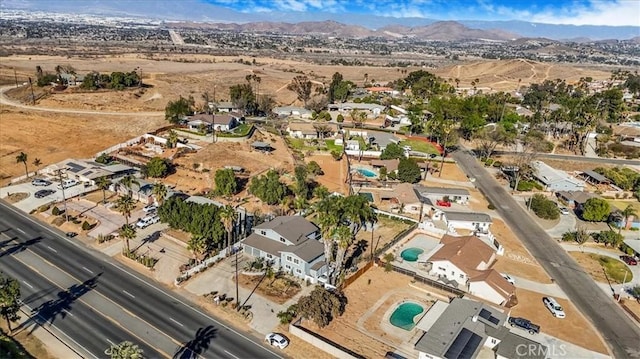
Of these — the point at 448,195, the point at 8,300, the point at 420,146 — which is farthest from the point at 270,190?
the point at 420,146

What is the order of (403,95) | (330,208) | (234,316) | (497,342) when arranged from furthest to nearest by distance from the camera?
1. (403,95)
2. (330,208)
3. (234,316)
4. (497,342)

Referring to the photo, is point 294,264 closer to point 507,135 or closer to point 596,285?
point 596,285

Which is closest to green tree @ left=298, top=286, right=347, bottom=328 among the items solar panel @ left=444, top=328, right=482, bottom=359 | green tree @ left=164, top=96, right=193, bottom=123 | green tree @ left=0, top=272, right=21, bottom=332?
solar panel @ left=444, top=328, right=482, bottom=359

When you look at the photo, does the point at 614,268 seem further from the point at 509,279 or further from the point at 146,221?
the point at 146,221

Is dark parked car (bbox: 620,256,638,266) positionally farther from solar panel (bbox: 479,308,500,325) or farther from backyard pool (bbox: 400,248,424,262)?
solar panel (bbox: 479,308,500,325)

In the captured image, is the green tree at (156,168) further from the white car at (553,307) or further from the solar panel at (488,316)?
the white car at (553,307)

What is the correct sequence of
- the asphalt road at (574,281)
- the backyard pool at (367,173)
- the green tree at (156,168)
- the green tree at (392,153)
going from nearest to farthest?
the asphalt road at (574,281), the green tree at (156,168), the backyard pool at (367,173), the green tree at (392,153)

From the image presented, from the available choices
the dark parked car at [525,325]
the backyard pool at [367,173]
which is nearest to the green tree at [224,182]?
the backyard pool at [367,173]

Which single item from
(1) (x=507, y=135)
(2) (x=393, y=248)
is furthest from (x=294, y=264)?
(1) (x=507, y=135)
